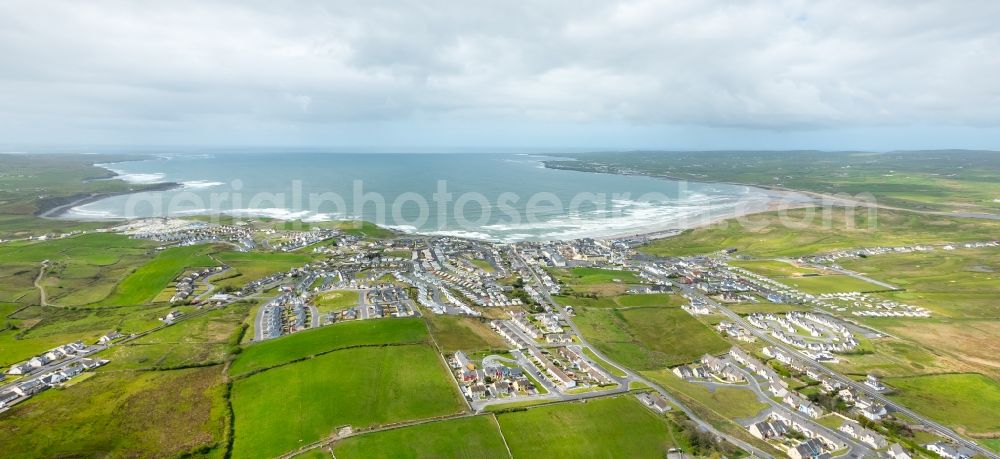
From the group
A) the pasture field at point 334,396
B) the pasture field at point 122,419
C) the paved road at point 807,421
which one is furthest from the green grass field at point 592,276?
the pasture field at point 122,419

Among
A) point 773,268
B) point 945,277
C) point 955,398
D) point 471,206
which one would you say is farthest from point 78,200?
point 945,277

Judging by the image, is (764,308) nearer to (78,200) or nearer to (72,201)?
(72,201)

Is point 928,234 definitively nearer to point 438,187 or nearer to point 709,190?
point 709,190

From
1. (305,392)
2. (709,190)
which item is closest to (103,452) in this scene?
(305,392)

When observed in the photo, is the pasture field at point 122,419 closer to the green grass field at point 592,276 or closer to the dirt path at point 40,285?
the dirt path at point 40,285

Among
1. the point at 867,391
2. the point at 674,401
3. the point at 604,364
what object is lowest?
the point at 674,401

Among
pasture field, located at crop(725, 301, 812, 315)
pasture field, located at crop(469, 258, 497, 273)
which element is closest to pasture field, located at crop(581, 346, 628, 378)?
pasture field, located at crop(725, 301, 812, 315)
